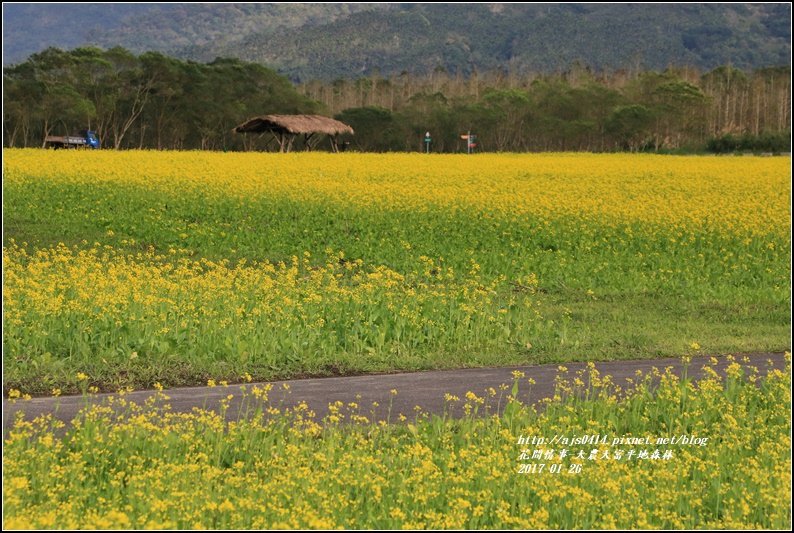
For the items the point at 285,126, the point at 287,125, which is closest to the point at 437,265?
the point at 285,126

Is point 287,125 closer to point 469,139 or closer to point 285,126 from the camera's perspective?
point 285,126

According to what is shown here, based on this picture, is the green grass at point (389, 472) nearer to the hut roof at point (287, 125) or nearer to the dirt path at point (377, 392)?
the dirt path at point (377, 392)

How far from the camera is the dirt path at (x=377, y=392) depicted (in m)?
9.27

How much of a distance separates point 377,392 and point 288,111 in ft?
264

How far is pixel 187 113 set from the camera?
271 ft

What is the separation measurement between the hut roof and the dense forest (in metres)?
16.7

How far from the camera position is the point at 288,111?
88875 millimetres

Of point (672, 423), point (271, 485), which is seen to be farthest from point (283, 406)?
point (672, 423)


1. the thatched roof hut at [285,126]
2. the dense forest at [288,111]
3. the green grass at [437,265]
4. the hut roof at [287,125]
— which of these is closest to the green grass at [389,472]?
the green grass at [437,265]

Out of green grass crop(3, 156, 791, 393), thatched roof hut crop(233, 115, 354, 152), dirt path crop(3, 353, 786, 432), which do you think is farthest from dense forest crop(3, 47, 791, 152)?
dirt path crop(3, 353, 786, 432)

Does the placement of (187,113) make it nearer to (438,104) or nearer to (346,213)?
(438,104)

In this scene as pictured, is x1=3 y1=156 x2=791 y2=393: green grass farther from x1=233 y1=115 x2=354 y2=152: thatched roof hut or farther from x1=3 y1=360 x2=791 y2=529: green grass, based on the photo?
x1=233 y1=115 x2=354 y2=152: thatched roof hut

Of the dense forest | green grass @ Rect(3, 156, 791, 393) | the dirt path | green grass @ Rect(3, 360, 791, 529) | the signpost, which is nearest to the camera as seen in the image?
green grass @ Rect(3, 360, 791, 529)

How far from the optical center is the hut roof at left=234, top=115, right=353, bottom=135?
5588 cm
